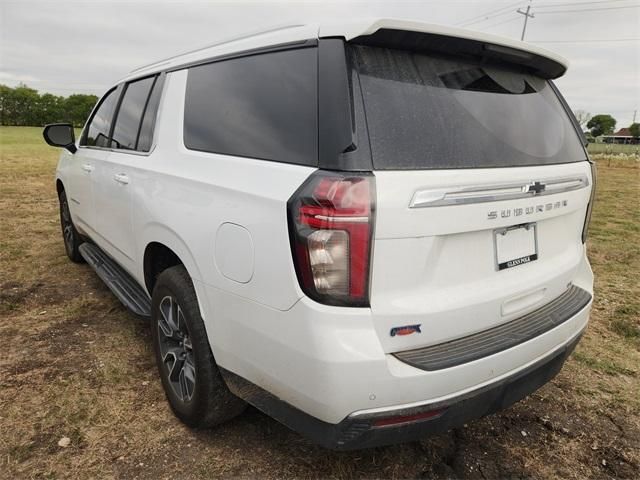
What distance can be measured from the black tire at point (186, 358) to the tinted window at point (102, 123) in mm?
1721

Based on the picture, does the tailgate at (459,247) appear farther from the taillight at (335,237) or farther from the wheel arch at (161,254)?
the wheel arch at (161,254)

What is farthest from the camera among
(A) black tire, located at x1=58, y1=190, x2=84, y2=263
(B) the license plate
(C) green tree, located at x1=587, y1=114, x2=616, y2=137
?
(C) green tree, located at x1=587, y1=114, x2=616, y2=137

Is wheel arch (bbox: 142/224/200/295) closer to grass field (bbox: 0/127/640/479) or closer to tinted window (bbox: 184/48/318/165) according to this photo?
tinted window (bbox: 184/48/318/165)

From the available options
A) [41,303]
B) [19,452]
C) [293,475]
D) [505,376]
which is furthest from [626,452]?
[41,303]

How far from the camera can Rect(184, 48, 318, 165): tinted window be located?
1.76m

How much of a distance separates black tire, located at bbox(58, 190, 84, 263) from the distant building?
9095cm

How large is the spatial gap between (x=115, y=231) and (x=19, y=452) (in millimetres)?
1440

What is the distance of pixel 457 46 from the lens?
186 cm

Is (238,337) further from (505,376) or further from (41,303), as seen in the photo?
(41,303)

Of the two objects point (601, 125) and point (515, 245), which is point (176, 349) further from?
point (601, 125)

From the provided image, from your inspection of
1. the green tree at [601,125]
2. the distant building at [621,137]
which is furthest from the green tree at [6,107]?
the green tree at [601,125]

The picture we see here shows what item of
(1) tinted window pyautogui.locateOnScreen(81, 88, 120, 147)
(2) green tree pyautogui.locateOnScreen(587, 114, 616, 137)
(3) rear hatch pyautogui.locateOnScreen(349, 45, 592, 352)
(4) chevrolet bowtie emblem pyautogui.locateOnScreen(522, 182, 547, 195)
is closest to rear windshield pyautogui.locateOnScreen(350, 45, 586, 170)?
(3) rear hatch pyautogui.locateOnScreen(349, 45, 592, 352)

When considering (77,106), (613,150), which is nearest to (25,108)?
(77,106)

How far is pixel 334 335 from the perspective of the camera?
1572mm
